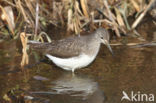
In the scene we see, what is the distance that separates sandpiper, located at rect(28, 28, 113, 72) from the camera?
7215mm

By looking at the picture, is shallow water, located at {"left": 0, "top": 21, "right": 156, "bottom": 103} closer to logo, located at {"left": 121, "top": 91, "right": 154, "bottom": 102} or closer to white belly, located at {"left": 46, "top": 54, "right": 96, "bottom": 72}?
logo, located at {"left": 121, "top": 91, "right": 154, "bottom": 102}

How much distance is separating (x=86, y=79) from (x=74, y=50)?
0.63 m

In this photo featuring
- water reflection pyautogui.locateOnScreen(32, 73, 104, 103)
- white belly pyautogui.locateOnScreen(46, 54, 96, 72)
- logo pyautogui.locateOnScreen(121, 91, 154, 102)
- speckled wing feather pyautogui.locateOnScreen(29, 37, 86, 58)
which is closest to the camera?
logo pyautogui.locateOnScreen(121, 91, 154, 102)

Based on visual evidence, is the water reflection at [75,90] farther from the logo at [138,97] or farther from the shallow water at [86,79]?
the logo at [138,97]

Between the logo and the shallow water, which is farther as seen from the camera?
the shallow water

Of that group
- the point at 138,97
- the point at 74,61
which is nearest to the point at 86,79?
the point at 74,61

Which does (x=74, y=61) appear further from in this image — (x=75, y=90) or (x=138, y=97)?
(x=138, y=97)

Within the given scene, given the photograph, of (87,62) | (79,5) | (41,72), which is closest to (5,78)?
(41,72)

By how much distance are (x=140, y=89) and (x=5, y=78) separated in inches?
96.6

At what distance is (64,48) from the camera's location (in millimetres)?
7441

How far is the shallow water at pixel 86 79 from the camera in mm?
6262

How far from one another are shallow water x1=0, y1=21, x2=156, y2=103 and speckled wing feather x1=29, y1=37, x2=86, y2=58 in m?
0.38

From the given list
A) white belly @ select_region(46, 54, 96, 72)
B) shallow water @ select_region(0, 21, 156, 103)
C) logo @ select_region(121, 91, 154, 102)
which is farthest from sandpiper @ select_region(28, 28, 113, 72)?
logo @ select_region(121, 91, 154, 102)

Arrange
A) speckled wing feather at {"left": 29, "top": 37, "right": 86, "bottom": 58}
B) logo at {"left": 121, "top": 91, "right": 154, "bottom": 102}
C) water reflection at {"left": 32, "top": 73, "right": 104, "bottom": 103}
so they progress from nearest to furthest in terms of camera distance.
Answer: logo at {"left": 121, "top": 91, "right": 154, "bottom": 102} < water reflection at {"left": 32, "top": 73, "right": 104, "bottom": 103} < speckled wing feather at {"left": 29, "top": 37, "right": 86, "bottom": 58}
